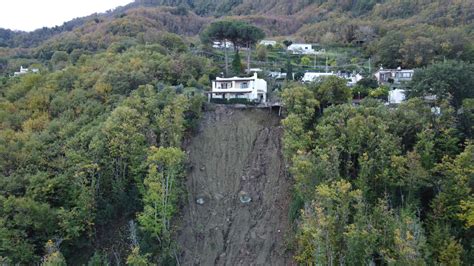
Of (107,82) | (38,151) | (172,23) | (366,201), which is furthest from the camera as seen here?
(172,23)

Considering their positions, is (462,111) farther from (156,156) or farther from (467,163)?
(156,156)

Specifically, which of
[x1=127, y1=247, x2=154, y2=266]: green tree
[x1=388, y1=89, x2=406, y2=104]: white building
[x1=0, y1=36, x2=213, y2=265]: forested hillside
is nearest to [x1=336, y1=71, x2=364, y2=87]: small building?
[x1=388, y1=89, x2=406, y2=104]: white building

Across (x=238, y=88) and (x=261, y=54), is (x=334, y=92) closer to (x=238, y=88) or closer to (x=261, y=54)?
(x=238, y=88)

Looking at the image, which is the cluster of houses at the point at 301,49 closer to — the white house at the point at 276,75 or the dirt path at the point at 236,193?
the white house at the point at 276,75

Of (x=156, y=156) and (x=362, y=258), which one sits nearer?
(x=362, y=258)

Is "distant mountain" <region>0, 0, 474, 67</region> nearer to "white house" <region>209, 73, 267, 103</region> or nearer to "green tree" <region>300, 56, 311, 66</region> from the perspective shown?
"green tree" <region>300, 56, 311, 66</region>

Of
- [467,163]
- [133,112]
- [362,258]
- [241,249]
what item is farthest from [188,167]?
[467,163]

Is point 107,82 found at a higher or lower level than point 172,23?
lower
